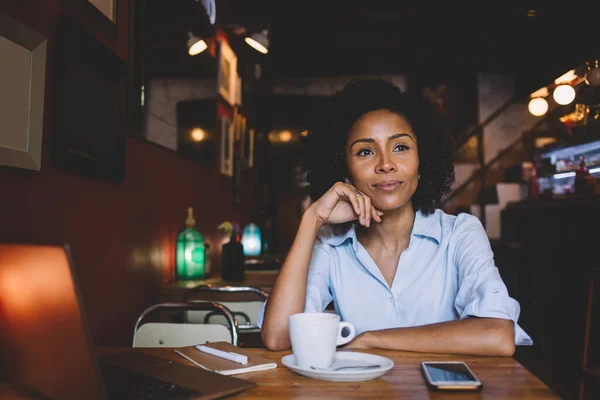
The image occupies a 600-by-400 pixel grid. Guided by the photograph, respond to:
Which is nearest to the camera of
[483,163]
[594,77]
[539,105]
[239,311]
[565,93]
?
[239,311]

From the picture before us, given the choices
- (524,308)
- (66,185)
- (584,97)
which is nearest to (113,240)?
(66,185)

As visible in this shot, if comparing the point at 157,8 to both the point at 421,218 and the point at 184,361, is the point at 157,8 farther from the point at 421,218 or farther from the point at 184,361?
the point at 184,361

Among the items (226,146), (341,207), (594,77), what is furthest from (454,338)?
(594,77)

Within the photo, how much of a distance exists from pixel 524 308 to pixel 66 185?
5020mm

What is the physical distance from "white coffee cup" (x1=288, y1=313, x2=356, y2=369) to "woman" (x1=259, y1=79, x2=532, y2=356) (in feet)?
1.07

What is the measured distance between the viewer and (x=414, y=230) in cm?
168

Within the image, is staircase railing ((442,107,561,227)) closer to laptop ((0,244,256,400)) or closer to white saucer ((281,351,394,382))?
white saucer ((281,351,394,382))

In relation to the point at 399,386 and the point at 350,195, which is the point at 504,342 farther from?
the point at 350,195

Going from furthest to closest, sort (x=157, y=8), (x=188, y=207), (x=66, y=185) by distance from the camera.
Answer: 1. (x=188, y=207)
2. (x=157, y=8)
3. (x=66, y=185)

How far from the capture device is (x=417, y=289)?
161cm

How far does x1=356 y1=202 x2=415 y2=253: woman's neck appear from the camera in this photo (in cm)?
175

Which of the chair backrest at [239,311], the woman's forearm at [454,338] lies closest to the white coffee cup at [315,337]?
the woman's forearm at [454,338]

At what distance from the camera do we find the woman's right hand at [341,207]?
160 cm

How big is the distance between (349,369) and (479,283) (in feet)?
1.92
